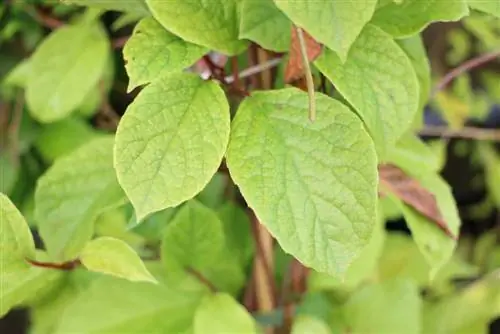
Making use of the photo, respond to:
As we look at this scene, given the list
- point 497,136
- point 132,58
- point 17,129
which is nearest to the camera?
point 132,58

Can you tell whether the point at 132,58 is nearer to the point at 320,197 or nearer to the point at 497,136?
the point at 320,197

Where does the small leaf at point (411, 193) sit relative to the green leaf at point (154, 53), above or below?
below

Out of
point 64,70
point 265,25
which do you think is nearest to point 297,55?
point 265,25

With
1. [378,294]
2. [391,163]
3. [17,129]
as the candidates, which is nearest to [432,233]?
[391,163]

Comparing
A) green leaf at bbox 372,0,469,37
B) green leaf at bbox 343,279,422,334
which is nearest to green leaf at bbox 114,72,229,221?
green leaf at bbox 372,0,469,37

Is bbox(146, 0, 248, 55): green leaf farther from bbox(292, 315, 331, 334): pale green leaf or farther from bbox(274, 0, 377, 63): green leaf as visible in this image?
bbox(292, 315, 331, 334): pale green leaf

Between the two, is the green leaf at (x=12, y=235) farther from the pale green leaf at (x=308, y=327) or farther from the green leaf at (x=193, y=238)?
the pale green leaf at (x=308, y=327)

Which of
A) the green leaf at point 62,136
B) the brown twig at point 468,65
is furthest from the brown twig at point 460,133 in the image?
the green leaf at point 62,136
